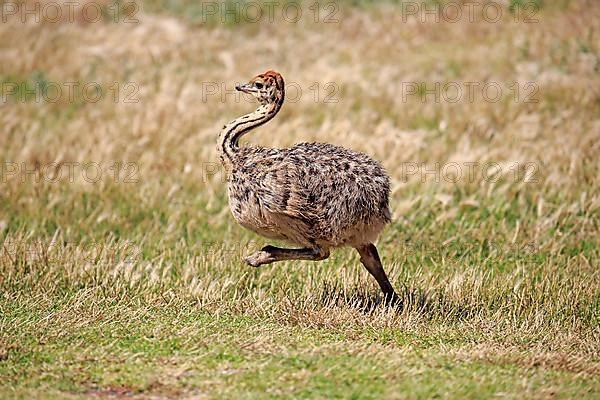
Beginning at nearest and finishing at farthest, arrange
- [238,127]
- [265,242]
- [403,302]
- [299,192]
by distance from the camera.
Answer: [299,192]
[238,127]
[403,302]
[265,242]

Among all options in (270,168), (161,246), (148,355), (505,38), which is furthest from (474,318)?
(505,38)

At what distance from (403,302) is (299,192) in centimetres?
178

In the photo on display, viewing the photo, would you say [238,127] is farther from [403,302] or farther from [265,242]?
[265,242]

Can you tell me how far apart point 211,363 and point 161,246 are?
13.3ft

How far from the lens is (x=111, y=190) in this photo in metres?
13.7

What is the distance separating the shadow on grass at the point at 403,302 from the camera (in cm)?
973

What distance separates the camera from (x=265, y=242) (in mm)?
12141

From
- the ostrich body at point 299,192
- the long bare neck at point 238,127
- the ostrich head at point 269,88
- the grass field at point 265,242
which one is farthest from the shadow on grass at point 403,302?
the ostrich head at point 269,88

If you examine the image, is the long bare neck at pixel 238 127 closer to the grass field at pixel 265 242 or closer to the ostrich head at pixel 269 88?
the ostrich head at pixel 269 88

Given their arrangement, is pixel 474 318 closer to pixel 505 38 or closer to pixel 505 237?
pixel 505 237

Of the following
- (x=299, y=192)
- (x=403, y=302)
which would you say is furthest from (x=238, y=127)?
(x=403, y=302)

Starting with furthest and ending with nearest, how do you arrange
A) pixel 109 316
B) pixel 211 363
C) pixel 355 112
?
pixel 355 112, pixel 109 316, pixel 211 363

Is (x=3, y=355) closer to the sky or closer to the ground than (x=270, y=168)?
closer to the ground

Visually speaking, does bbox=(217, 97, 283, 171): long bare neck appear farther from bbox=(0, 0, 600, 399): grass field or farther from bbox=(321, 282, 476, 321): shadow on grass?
bbox=(321, 282, 476, 321): shadow on grass
